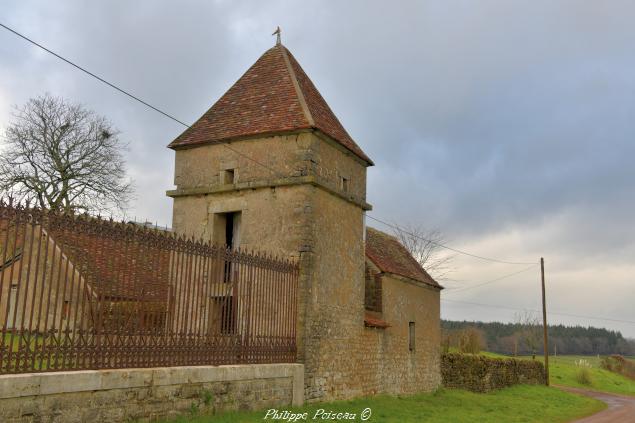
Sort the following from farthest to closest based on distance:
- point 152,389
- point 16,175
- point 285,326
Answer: point 16,175, point 285,326, point 152,389

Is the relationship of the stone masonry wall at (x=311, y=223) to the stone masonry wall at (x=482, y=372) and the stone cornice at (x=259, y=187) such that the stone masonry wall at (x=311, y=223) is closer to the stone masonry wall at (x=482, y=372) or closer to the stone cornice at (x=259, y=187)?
the stone cornice at (x=259, y=187)

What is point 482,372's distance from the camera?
82.2 ft

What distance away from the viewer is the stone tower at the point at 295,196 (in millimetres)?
12789

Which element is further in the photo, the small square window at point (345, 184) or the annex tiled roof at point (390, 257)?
the annex tiled roof at point (390, 257)

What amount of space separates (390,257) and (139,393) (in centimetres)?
1318

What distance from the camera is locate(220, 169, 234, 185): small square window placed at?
13.9m

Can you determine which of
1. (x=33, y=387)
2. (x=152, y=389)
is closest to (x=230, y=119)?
(x=152, y=389)

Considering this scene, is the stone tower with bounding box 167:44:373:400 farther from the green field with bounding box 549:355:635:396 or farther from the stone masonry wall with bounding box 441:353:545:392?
the green field with bounding box 549:355:635:396

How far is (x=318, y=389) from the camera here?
41.3 feet

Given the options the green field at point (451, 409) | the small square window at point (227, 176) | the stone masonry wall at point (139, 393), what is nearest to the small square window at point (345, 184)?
the small square window at point (227, 176)

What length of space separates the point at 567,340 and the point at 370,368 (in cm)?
9896

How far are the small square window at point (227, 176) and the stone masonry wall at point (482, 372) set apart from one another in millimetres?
12356

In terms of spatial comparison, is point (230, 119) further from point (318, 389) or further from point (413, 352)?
point (413, 352)

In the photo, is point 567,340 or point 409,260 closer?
point 409,260
